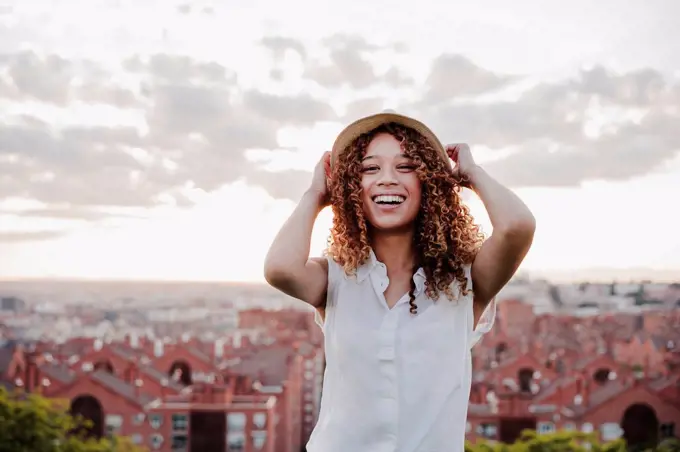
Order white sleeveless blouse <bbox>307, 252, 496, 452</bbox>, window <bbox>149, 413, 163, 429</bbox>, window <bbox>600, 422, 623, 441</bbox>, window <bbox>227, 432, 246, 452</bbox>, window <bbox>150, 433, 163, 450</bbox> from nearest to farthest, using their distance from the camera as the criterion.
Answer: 1. white sleeveless blouse <bbox>307, 252, 496, 452</bbox>
2. window <bbox>600, 422, 623, 441</bbox>
3. window <bbox>227, 432, 246, 452</bbox>
4. window <bbox>150, 433, 163, 450</bbox>
5. window <bbox>149, 413, 163, 429</bbox>

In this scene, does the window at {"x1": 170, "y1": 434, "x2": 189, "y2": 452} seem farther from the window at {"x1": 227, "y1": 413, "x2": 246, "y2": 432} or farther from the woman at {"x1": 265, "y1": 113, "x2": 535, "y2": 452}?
the woman at {"x1": 265, "y1": 113, "x2": 535, "y2": 452}

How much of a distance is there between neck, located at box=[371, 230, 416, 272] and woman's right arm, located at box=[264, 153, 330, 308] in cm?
7

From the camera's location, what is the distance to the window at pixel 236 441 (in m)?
8.70

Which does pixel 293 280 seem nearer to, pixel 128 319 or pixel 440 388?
pixel 440 388

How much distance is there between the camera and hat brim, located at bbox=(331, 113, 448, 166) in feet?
3.36

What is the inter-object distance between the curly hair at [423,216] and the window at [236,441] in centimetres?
802

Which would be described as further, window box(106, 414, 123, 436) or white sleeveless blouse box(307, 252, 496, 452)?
window box(106, 414, 123, 436)

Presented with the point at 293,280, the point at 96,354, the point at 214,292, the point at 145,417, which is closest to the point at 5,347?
the point at 96,354

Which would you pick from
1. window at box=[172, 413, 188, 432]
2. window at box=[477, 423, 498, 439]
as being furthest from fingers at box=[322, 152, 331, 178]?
window at box=[172, 413, 188, 432]

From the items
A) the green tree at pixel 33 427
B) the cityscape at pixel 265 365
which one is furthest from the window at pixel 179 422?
the green tree at pixel 33 427

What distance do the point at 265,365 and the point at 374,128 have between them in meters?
9.79

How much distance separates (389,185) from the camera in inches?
40.1

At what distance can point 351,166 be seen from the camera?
1023mm

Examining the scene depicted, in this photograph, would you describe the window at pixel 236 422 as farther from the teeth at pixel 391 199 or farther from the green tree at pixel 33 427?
the teeth at pixel 391 199
